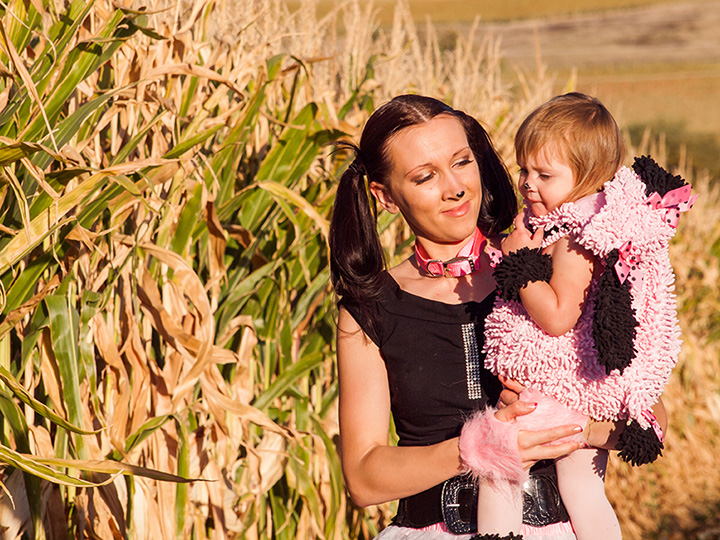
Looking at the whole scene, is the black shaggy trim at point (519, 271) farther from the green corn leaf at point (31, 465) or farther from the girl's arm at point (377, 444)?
the green corn leaf at point (31, 465)

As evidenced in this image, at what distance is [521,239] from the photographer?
74.4 inches

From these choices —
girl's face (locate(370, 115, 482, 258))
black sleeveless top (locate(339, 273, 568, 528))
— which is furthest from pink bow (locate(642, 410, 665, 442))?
girl's face (locate(370, 115, 482, 258))

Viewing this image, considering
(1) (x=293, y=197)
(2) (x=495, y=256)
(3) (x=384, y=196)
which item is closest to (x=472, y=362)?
(2) (x=495, y=256)

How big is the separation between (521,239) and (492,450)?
0.51 m

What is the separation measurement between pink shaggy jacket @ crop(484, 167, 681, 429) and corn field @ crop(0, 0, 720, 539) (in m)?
0.85

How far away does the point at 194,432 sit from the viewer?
110 inches

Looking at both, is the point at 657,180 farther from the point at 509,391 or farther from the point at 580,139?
the point at 509,391

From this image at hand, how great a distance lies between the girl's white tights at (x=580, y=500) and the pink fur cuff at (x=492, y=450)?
0.04m

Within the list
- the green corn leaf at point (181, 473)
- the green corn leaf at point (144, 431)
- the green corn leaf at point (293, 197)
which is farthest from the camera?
the green corn leaf at point (293, 197)

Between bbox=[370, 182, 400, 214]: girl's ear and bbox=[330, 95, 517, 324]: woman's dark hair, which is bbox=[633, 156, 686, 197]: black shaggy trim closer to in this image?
bbox=[330, 95, 517, 324]: woman's dark hair

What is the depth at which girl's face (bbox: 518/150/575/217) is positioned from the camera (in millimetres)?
1881

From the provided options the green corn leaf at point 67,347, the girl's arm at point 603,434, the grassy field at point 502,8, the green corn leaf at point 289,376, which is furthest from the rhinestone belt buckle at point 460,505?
the grassy field at point 502,8

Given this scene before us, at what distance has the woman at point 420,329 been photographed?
1859 millimetres

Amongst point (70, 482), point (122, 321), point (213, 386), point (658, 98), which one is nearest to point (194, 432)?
point (213, 386)
